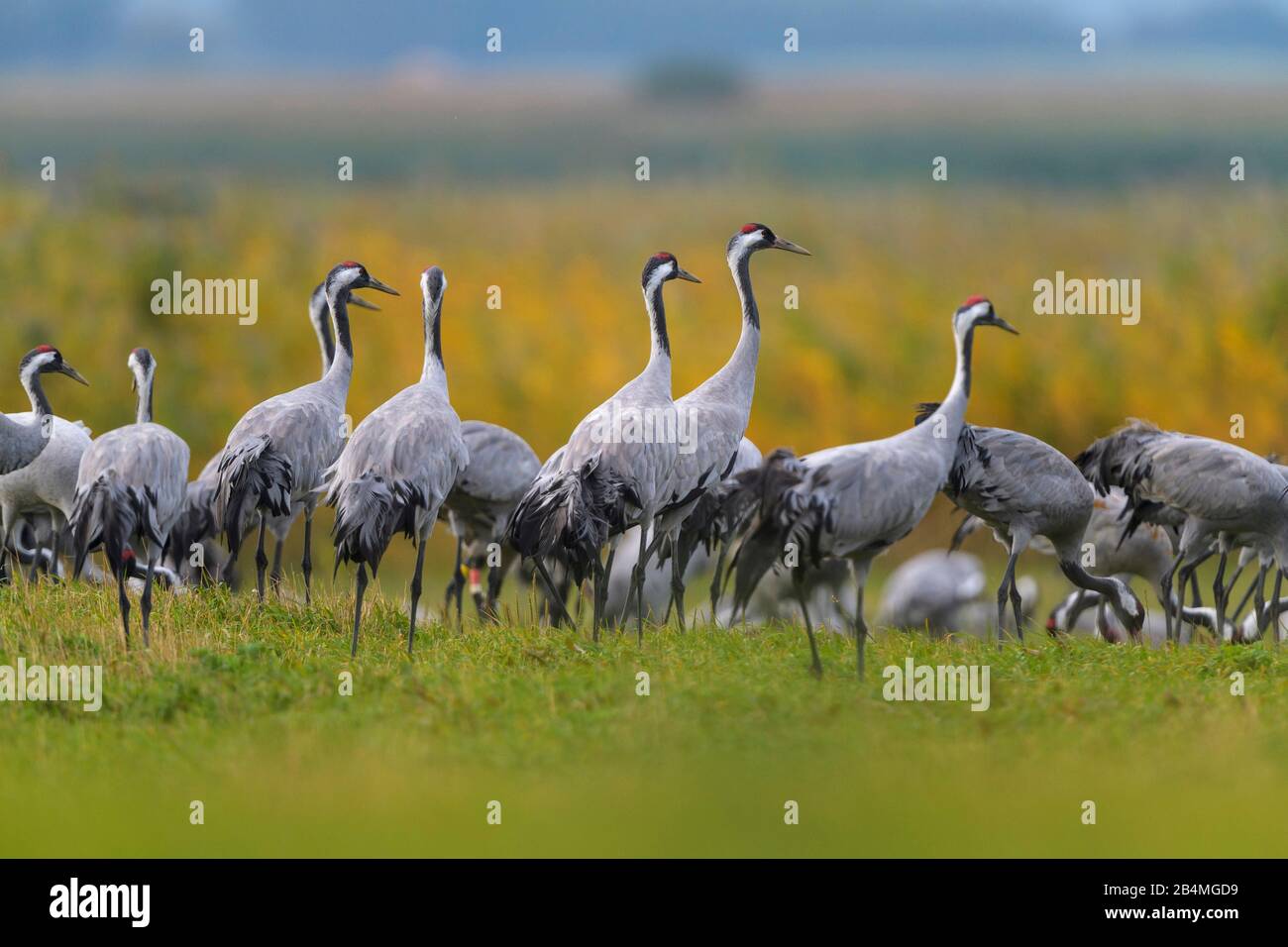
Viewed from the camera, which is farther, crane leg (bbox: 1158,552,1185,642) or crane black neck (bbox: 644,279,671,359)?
crane leg (bbox: 1158,552,1185,642)

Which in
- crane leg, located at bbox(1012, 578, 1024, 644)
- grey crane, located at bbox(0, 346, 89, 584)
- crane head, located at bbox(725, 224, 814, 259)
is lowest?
crane leg, located at bbox(1012, 578, 1024, 644)

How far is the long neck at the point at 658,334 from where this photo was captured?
11.1 m

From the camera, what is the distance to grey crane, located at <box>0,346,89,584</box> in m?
11.4

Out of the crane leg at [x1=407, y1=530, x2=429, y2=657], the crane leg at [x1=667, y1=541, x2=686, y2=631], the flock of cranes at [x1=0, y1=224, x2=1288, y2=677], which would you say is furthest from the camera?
the crane leg at [x1=667, y1=541, x2=686, y2=631]

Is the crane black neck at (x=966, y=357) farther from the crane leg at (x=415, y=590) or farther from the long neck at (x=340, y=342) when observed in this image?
the long neck at (x=340, y=342)

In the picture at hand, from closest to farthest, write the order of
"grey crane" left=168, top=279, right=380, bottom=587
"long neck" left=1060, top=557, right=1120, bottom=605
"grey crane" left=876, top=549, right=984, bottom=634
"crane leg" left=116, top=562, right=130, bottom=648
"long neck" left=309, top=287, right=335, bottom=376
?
"crane leg" left=116, top=562, right=130, bottom=648
"long neck" left=1060, top=557, right=1120, bottom=605
"grey crane" left=168, top=279, right=380, bottom=587
"long neck" left=309, top=287, right=335, bottom=376
"grey crane" left=876, top=549, right=984, bottom=634

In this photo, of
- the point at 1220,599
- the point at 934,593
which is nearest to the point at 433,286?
the point at 1220,599

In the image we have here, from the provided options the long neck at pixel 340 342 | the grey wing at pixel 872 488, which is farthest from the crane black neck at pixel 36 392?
the grey wing at pixel 872 488

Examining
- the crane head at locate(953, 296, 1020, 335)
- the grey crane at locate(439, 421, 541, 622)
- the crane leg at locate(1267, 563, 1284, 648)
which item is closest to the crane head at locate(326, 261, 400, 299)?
the grey crane at locate(439, 421, 541, 622)

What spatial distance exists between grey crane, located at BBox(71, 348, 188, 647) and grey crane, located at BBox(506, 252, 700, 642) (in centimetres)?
197

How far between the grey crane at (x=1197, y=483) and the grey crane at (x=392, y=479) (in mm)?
4181

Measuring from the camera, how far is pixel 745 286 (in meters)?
11.6

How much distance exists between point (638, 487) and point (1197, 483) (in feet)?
11.6

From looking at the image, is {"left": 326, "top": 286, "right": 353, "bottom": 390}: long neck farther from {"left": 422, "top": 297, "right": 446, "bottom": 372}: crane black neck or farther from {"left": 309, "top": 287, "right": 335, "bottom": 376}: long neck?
{"left": 309, "top": 287, "right": 335, "bottom": 376}: long neck
